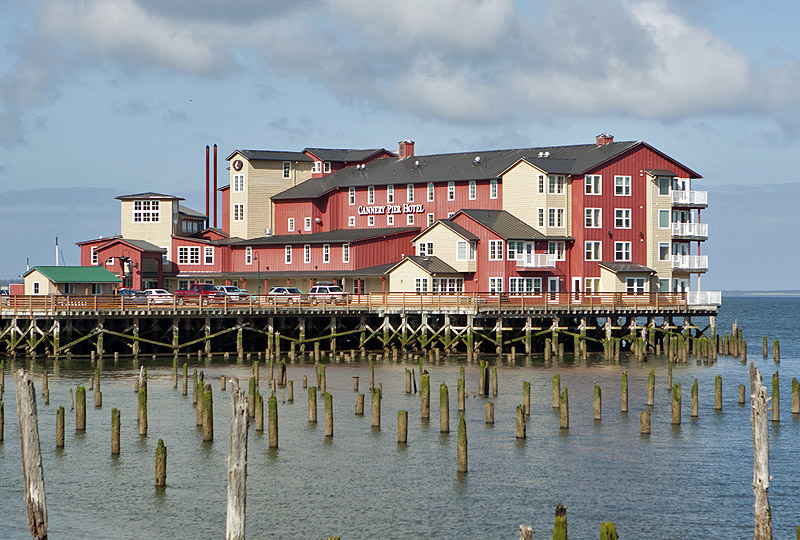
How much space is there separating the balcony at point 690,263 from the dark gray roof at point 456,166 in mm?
9926

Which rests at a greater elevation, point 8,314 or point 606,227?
point 606,227

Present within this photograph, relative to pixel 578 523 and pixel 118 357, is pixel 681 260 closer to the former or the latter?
pixel 118 357

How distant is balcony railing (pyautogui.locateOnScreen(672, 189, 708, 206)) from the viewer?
94.0 meters

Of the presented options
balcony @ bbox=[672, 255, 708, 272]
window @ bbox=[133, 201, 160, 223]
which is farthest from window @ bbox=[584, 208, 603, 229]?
window @ bbox=[133, 201, 160, 223]

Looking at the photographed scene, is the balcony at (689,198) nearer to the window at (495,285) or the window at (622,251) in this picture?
the window at (622,251)

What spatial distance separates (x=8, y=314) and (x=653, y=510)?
4904cm

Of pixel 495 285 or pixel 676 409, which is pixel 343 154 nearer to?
pixel 495 285

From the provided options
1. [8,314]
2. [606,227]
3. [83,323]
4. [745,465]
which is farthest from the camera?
[606,227]

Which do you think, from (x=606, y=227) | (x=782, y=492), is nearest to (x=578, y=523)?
(x=782, y=492)

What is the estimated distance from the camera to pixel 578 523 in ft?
112

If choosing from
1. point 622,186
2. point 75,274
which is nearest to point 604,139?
point 622,186

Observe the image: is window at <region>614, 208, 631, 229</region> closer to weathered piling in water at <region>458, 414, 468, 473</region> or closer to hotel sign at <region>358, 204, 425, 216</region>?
hotel sign at <region>358, 204, 425, 216</region>

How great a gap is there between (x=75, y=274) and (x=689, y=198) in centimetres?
4854

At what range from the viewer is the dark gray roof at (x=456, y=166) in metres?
93.2
